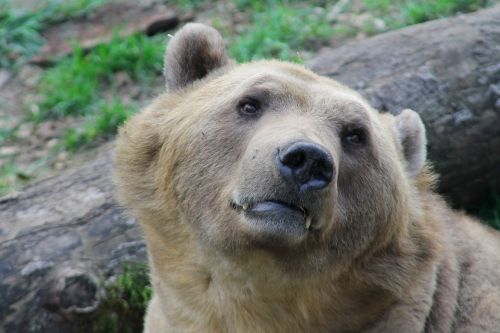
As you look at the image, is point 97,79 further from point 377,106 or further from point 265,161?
point 265,161

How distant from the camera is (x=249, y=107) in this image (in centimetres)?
424

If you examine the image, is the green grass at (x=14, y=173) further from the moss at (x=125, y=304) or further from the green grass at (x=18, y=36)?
the moss at (x=125, y=304)

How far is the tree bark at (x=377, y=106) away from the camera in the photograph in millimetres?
5301

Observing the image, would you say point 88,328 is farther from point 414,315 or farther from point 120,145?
point 414,315

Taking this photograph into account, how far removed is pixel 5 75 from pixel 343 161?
498 centimetres

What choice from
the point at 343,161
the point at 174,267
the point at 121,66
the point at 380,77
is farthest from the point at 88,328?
the point at 121,66

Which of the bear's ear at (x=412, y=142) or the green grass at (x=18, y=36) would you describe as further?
the green grass at (x=18, y=36)

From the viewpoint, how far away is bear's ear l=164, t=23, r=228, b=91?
4.75 m

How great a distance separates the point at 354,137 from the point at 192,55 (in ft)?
3.47

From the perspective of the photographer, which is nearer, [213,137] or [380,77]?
[213,137]

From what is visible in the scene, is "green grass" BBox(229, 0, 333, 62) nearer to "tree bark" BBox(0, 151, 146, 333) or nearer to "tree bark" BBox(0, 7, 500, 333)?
"tree bark" BBox(0, 7, 500, 333)

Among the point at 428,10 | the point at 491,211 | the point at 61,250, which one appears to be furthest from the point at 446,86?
the point at 61,250

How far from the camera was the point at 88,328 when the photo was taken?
547 cm

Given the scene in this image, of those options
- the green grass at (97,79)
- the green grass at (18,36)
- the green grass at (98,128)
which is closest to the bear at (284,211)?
the green grass at (98,128)
